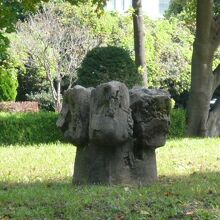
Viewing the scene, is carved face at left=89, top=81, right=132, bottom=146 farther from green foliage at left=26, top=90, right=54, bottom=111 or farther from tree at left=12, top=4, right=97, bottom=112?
green foliage at left=26, top=90, right=54, bottom=111

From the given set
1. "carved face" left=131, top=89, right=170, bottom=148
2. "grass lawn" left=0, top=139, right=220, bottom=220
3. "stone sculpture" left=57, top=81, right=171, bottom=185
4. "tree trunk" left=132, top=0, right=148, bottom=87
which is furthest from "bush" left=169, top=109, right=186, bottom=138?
"carved face" left=131, top=89, right=170, bottom=148

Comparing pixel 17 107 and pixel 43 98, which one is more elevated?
pixel 43 98

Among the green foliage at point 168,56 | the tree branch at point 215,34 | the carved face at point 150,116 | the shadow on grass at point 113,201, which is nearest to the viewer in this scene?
the shadow on grass at point 113,201

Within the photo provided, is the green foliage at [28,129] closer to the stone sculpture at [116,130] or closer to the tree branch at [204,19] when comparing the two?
the tree branch at [204,19]

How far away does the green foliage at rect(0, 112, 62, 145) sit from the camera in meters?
14.6

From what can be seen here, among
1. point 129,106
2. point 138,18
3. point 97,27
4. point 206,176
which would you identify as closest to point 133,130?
point 129,106

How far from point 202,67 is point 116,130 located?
9572mm

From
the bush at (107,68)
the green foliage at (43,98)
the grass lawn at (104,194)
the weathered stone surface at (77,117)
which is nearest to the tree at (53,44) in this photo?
→ the green foliage at (43,98)

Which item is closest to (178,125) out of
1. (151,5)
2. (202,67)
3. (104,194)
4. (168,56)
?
(202,67)

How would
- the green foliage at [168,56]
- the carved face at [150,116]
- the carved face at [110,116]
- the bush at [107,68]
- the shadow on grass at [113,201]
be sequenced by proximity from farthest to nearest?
the green foliage at [168,56] → the bush at [107,68] → the carved face at [150,116] → the carved face at [110,116] → the shadow on grass at [113,201]

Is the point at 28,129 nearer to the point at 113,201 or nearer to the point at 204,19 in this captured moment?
the point at 204,19

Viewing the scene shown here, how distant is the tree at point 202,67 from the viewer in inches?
643

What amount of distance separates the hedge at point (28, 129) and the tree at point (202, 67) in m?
4.02

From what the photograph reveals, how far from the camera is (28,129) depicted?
14.8m
